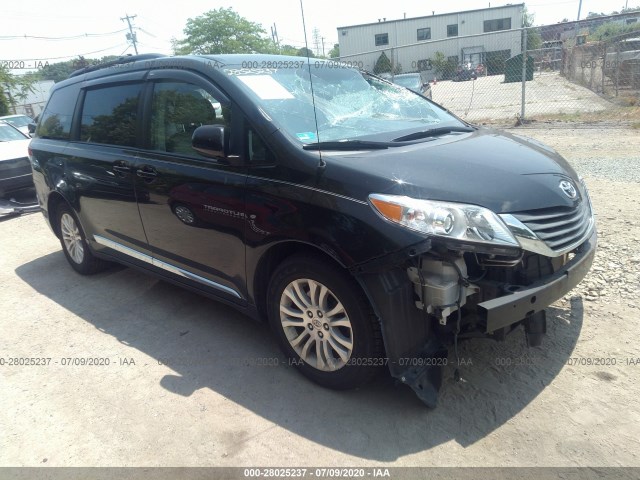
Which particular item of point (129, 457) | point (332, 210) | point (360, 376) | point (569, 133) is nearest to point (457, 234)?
point (332, 210)

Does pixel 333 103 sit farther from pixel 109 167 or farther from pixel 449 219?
pixel 109 167

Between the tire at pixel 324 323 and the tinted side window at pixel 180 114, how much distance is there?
1.10 meters

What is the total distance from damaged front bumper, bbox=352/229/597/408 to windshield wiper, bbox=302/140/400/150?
778 mm

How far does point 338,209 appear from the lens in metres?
2.44

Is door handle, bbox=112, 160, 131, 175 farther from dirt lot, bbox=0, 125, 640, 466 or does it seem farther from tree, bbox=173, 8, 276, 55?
tree, bbox=173, 8, 276, 55

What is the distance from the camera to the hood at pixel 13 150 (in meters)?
8.50

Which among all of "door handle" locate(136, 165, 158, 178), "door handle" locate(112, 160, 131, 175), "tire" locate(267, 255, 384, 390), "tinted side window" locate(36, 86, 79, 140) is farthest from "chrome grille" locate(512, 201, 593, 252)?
"tinted side window" locate(36, 86, 79, 140)

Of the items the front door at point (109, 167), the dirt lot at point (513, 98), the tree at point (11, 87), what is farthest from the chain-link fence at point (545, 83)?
the tree at point (11, 87)

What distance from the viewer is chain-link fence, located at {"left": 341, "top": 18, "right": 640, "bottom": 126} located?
1174cm

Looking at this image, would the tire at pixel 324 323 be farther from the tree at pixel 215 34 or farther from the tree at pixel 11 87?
the tree at pixel 215 34

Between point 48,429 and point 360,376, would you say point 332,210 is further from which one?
point 48,429

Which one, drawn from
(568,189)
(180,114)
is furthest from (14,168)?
(568,189)

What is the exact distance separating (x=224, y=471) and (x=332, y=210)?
141cm

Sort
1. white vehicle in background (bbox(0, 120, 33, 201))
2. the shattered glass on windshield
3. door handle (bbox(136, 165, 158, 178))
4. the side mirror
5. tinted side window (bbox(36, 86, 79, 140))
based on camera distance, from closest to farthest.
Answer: the side mirror → the shattered glass on windshield → door handle (bbox(136, 165, 158, 178)) → tinted side window (bbox(36, 86, 79, 140)) → white vehicle in background (bbox(0, 120, 33, 201))
